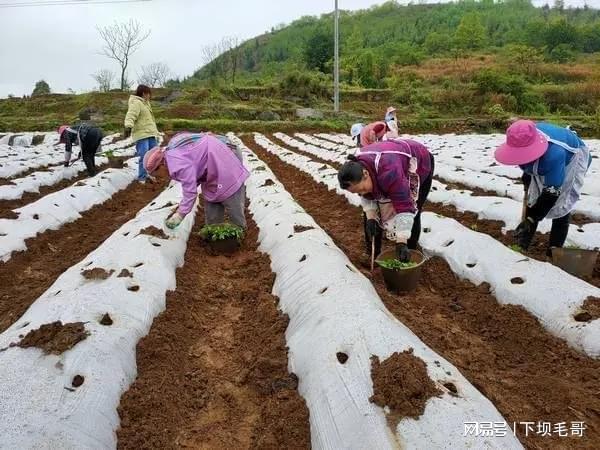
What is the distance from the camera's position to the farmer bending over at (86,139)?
8.92 m

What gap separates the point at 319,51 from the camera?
135ft

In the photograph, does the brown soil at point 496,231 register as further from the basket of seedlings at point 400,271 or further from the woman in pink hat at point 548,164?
the basket of seedlings at point 400,271

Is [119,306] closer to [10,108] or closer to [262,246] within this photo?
[262,246]

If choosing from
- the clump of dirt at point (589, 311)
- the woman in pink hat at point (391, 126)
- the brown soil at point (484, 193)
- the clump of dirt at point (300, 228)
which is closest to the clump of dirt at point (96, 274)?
the clump of dirt at point (300, 228)

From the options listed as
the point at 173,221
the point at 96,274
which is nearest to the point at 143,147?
the point at 173,221

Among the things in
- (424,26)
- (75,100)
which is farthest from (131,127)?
(424,26)

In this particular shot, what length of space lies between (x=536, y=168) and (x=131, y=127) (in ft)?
21.7

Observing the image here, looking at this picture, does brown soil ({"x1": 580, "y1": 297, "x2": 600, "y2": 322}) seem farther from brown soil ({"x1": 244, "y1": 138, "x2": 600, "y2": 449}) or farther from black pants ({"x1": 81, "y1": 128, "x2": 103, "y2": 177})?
black pants ({"x1": 81, "y1": 128, "x2": 103, "y2": 177})

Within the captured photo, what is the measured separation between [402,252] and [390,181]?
58cm

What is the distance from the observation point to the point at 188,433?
2.48 meters

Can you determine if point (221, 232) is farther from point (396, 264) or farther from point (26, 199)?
point (26, 199)

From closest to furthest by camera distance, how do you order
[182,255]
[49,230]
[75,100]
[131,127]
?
1. [182,255]
2. [49,230]
3. [131,127]
4. [75,100]

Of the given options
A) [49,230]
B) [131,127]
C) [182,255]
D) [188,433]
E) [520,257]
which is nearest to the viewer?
[188,433]

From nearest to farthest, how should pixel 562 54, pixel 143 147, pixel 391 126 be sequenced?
pixel 391 126, pixel 143 147, pixel 562 54
